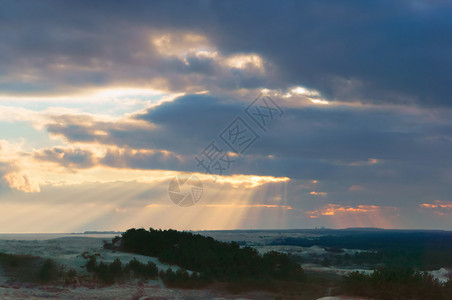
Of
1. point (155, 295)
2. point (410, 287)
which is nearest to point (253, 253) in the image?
point (155, 295)

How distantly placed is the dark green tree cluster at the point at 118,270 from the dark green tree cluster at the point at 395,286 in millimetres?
14735

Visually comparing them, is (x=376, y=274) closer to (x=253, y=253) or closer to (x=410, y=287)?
(x=410, y=287)

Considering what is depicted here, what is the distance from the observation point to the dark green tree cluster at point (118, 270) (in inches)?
1387

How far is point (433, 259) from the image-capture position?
8625 cm

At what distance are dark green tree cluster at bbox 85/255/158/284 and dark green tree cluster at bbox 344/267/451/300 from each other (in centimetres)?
1473

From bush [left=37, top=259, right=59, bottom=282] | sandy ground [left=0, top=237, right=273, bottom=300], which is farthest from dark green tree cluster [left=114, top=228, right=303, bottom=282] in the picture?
bush [left=37, top=259, right=59, bottom=282]

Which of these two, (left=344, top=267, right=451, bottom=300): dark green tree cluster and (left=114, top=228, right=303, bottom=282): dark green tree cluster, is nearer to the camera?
(left=344, top=267, right=451, bottom=300): dark green tree cluster

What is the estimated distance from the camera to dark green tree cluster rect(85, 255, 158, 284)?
35.2 meters

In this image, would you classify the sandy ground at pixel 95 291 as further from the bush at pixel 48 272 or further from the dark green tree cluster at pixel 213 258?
the dark green tree cluster at pixel 213 258

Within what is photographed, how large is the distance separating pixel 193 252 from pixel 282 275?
26.1 feet

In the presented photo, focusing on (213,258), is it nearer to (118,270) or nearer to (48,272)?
(118,270)

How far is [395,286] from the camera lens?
94.9 feet

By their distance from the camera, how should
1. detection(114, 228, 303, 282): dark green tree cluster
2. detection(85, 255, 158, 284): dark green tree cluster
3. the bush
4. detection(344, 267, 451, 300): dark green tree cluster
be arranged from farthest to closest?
1. detection(114, 228, 303, 282): dark green tree cluster
2. detection(85, 255, 158, 284): dark green tree cluster
3. the bush
4. detection(344, 267, 451, 300): dark green tree cluster

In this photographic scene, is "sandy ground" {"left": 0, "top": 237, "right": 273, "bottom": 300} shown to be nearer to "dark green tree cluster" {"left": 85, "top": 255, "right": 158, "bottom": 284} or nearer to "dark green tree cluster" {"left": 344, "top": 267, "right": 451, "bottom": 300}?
"dark green tree cluster" {"left": 85, "top": 255, "right": 158, "bottom": 284}
